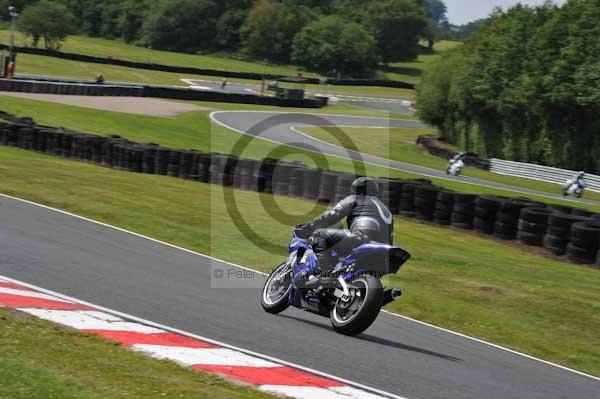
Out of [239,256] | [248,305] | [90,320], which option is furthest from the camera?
[239,256]

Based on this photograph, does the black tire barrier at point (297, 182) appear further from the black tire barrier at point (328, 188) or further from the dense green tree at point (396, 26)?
the dense green tree at point (396, 26)

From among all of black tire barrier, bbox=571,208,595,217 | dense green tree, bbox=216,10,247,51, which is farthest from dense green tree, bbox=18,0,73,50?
black tire barrier, bbox=571,208,595,217

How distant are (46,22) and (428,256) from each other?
78.5 metres

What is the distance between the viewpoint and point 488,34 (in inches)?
2025

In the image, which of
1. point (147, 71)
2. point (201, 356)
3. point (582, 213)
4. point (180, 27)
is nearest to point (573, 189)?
point (582, 213)

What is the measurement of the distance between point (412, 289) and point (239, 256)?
9.22ft

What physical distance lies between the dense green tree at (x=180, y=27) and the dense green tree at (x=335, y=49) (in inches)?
680

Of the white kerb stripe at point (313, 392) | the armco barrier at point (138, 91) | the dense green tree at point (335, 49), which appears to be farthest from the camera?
the dense green tree at point (335, 49)

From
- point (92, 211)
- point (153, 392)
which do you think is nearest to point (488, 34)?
point (92, 211)

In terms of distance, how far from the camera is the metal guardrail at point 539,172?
3594cm

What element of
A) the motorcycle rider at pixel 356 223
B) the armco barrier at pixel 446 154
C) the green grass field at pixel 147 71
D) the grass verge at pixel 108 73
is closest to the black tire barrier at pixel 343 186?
the motorcycle rider at pixel 356 223

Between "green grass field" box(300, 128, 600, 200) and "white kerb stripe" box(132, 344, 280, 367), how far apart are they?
1128 inches

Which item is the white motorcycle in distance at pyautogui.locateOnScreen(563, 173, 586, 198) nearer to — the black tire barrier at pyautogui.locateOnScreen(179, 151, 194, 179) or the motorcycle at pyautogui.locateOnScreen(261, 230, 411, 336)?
the black tire barrier at pyautogui.locateOnScreen(179, 151, 194, 179)

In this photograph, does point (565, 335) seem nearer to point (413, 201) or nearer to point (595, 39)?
point (413, 201)
